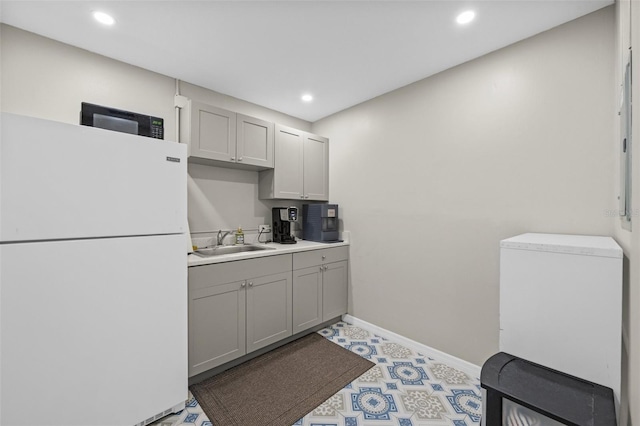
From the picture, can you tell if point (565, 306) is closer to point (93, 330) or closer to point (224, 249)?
point (93, 330)

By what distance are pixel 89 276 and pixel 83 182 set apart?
1.59 feet

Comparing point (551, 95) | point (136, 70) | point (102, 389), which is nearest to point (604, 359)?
point (551, 95)

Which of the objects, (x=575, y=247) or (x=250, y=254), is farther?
(x=250, y=254)

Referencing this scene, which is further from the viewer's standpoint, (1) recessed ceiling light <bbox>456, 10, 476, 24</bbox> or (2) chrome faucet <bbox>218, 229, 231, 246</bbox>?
(2) chrome faucet <bbox>218, 229, 231, 246</bbox>

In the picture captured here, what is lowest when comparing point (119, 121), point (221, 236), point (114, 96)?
point (221, 236)

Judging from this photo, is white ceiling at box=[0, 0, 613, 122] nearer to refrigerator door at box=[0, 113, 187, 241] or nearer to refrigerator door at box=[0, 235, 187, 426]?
refrigerator door at box=[0, 113, 187, 241]

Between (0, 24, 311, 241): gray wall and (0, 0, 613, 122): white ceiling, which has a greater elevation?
(0, 0, 613, 122): white ceiling

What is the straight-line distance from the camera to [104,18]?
167 cm

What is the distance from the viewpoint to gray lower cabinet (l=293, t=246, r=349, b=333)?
2.59 metres

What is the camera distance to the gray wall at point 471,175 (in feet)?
5.39

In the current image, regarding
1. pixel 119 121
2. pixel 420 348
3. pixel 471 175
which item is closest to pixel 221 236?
pixel 119 121

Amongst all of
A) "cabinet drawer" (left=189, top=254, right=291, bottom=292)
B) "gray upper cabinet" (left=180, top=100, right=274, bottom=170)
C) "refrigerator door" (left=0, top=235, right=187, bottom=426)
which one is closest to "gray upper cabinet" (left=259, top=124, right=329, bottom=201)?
"gray upper cabinet" (left=180, top=100, right=274, bottom=170)

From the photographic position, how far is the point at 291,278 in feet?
8.31

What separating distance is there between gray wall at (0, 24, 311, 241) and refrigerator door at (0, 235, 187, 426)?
39.6 inches
